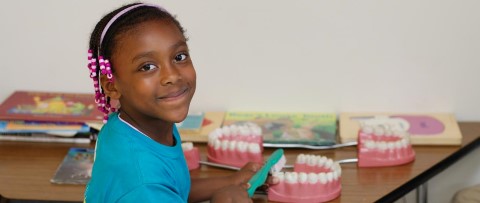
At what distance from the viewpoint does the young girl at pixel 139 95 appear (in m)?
1.46

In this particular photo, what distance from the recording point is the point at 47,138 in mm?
2217

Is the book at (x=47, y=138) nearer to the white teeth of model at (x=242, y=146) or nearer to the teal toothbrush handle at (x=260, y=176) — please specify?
the white teeth of model at (x=242, y=146)

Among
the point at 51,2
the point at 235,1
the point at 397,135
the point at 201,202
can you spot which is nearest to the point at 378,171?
the point at 397,135

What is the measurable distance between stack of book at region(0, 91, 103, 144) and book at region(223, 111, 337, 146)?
1.21 ft

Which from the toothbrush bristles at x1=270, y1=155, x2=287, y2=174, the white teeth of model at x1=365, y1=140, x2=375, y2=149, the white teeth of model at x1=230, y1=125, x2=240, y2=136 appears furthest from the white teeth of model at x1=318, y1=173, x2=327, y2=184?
the white teeth of model at x1=230, y1=125, x2=240, y2=136

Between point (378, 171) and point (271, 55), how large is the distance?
1.58 ft

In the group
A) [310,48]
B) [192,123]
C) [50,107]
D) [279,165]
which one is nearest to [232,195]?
[279,165]

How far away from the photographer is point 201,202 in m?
1.83

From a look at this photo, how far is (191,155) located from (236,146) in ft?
0.36

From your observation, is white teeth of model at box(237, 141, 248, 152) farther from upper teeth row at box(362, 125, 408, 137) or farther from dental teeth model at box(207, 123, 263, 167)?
upper teeth row at box(362, 125, 408, 137)

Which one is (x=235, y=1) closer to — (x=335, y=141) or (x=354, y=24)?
(x=354, y=24)

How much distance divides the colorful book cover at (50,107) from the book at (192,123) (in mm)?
216

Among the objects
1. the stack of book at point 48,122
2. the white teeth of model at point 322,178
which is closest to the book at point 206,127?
the stack of book at point 48,122

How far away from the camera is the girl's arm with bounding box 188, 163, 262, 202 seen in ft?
5.95
